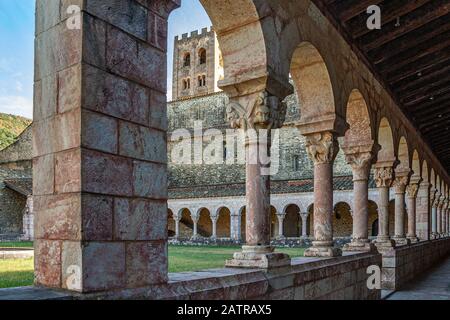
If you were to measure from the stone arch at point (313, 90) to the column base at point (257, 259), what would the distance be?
212cm

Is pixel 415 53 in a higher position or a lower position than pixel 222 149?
lower

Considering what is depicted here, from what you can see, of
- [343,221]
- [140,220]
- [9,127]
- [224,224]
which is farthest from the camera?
[9,127]

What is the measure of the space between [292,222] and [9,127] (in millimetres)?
21159

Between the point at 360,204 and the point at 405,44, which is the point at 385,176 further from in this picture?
the point at 405,44

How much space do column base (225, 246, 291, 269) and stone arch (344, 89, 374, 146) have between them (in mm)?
3662

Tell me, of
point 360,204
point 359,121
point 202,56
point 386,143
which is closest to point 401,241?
point 386,143

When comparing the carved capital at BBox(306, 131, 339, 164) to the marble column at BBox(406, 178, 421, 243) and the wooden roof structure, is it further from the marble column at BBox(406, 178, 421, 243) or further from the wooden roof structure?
the marble column at BBox(406, 178, 421, 243)

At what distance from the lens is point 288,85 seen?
3973 mm

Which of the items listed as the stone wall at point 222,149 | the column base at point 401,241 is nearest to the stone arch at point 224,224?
the stone wall at point 222,149

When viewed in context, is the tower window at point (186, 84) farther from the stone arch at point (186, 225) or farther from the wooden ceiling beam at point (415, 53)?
the wooden ceiling beam at point (415, 53)

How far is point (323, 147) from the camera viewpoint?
17.4ft

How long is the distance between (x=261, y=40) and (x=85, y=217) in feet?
7.39

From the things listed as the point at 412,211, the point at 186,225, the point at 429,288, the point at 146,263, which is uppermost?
the point at 146,263
